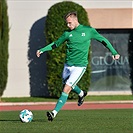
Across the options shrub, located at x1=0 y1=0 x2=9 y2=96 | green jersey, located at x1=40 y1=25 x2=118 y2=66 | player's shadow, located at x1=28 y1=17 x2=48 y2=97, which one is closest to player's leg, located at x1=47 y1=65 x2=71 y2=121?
green jersey, located at x1=40 y1=25 x2=118 y2=66

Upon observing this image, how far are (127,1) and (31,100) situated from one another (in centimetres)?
600

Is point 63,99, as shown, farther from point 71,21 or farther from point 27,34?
point 27,34

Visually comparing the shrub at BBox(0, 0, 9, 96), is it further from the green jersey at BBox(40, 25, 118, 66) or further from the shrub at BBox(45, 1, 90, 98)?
the green jersey at BBox(40, 25, 118, 66)

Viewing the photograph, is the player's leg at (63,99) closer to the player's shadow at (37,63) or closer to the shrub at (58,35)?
the shrub at (58,35)

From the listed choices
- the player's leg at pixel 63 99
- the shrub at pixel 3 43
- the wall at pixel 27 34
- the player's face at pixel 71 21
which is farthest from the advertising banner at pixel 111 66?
the player's face at pixel 71 21

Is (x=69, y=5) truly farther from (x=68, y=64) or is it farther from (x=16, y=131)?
(x=16, y=131)

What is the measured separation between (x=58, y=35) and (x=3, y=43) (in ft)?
7.57

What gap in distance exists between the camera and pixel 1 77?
23.8m

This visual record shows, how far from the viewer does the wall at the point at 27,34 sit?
24969 millimetres

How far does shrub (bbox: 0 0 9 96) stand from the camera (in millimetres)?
23500

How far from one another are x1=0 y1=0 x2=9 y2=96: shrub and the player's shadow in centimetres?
152

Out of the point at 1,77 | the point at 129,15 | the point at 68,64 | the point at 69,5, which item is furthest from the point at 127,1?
the point at 68,64

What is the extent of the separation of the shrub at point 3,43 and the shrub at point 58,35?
168 cm

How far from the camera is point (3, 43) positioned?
2373 centimetres
